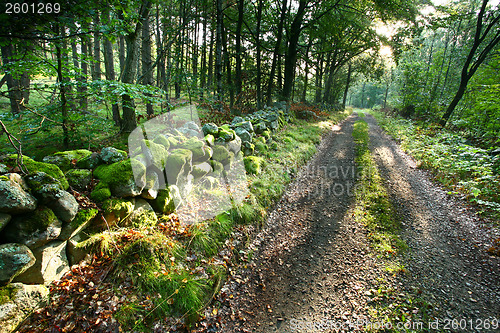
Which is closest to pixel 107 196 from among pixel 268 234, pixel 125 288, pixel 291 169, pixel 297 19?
pixel 125 288

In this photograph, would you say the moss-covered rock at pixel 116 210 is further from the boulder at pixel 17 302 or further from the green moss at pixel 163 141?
the green moss at pixel 163 141

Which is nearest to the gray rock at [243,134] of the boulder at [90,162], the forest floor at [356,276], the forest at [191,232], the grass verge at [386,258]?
the forest at [191,232]

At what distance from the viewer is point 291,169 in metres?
7.56

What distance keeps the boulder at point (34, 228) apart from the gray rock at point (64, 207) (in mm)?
65

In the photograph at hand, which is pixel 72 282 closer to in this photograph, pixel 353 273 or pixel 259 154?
pixel 353 273

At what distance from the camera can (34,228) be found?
2.25m

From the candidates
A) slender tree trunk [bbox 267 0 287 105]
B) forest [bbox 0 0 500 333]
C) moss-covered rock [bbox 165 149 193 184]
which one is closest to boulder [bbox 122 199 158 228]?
forest [bbox 0 0 500 333]

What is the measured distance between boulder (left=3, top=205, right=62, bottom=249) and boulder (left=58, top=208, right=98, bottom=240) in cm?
14

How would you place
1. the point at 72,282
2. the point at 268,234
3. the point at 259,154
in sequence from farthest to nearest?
the point at 259,154 < the point at 268,234 < the point at 72,282

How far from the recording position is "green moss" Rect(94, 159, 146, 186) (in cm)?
322

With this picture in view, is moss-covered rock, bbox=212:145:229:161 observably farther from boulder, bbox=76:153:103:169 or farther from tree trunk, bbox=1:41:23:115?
tree trunk, bbox=1:41:23:115

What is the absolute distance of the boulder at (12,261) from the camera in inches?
78.7

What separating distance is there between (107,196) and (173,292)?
5.68ft

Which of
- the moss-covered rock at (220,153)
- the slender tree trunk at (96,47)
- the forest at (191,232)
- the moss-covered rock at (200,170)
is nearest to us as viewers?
the forest at (191,232)
